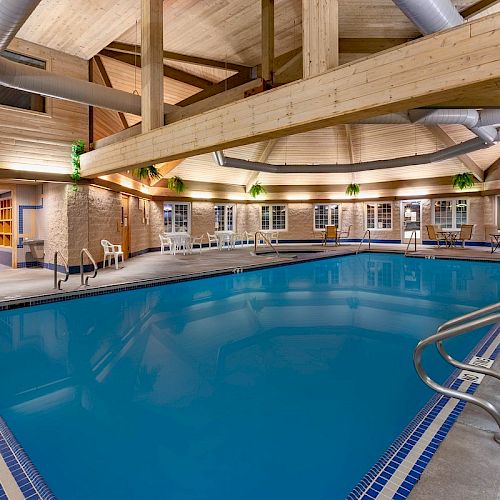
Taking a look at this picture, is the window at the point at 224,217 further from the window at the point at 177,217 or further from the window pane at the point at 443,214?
the window pane at the point at 443,214

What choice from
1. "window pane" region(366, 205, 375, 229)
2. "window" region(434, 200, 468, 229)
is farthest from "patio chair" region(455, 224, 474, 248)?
"window pane" region(366, 205, 375, 229)

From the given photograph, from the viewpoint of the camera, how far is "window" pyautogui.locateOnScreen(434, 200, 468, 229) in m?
15.9

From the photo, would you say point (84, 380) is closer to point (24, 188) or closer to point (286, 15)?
point (286, 15)

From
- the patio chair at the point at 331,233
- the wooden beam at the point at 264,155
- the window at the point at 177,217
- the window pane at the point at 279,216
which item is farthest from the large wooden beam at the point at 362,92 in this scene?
the window pane at the point at 279,216

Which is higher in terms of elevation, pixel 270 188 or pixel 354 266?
pixel 270 188

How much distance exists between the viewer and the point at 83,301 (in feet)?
21.9

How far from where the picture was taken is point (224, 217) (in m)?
17.6

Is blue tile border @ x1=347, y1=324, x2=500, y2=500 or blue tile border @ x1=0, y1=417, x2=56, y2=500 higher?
blue tile border @ x1=347, y1=324, x2=500, y2=500

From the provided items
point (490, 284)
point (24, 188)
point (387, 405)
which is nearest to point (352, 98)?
point (387, 405)

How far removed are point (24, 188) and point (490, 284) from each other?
12160mm

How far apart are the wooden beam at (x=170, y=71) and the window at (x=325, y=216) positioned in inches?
386

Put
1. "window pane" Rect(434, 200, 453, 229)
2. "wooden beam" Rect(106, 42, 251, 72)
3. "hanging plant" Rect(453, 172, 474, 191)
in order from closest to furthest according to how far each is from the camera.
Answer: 1. "wooden beam" Rect(106, 42, 251, 72)
2. "hanging plant" Rect(453, 172, 474, 191)
3. "window pane" Rect(434, 200, 453, 229)

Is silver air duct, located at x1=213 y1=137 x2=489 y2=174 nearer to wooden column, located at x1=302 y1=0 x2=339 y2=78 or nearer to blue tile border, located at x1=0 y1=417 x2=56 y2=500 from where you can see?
wooden column, located at x1=302 y1=0 x2=339 y2=78

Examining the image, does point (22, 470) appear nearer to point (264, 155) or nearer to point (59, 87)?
point (59, 87)
